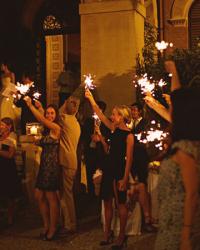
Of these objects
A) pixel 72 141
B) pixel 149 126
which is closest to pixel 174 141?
pixel 72 141

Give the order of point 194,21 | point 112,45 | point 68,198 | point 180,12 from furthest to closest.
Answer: point 194,21, point 180,12, point 112,45, point 68,198

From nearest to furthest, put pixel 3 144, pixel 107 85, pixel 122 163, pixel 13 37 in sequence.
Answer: pixel 122 163 < pixel 3 144 < pixel 107 85 < pixel 13 37

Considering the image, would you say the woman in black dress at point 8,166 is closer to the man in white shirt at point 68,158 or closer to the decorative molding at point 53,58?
the man in white shirt at point 68,158

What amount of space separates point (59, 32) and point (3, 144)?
726cm

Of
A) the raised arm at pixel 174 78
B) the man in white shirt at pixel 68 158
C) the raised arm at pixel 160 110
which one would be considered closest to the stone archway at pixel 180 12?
the man in white shirt at pixel 68 158

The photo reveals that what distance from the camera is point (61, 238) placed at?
308 inches

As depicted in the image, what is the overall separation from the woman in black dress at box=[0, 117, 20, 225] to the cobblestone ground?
1.38 feet

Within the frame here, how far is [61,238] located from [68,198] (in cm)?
63

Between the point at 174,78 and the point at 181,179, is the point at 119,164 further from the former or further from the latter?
the point at 181,179

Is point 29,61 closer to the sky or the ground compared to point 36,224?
closer to the sky

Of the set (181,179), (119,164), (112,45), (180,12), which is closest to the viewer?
(181,179)

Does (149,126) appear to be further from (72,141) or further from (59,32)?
(59,32)

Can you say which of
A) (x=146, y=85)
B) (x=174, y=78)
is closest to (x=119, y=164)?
(x=146, y=85)

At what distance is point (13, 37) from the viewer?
49.3 ft
